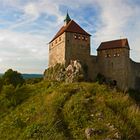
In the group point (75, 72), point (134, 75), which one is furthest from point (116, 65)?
point (75, 72)

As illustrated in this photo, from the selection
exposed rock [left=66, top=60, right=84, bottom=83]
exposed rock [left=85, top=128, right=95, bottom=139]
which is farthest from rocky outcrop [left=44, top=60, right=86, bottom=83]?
exposed rock [left=85, top=128, right=95, bottom=139]

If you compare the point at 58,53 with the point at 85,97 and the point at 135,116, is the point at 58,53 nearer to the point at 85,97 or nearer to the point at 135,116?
the point at 85,97

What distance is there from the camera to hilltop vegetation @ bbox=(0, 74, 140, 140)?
12109mm

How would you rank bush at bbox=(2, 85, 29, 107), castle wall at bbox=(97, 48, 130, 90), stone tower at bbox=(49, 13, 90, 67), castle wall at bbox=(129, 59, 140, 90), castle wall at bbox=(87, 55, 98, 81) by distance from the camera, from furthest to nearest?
castle wall at bbox=(129, 59, 140, 90), castle wall at bbox=(97, 48, 130, 90), castle wall at bbox=(87, 55, 98, 81), stone tower at bbox=(49, 13, 90, 67), bush at bbox=(2, 85, 29, 107)

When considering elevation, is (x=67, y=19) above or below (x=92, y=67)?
above

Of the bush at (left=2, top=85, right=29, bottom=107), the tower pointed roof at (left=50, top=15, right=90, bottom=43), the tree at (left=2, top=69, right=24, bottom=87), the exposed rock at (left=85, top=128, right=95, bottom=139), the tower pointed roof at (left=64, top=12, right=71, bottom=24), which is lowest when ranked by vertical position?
the exposed rock at (left=85, top=128, right=95, bottom=139)

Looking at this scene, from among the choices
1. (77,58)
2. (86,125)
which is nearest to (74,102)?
(86,125)

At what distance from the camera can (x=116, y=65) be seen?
49.0 meters

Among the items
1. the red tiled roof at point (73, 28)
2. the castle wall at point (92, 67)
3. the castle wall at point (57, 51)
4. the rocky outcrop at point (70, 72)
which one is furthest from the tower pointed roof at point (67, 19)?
the rocky outcrop at point (70, 72)

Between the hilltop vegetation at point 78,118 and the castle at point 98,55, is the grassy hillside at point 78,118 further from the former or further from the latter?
the castle at point 98,55

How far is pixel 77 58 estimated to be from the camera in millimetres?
46312

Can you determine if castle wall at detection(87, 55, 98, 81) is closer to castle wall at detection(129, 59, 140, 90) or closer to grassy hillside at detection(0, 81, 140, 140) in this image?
castle wall at detection(129, 59, 140, 90)

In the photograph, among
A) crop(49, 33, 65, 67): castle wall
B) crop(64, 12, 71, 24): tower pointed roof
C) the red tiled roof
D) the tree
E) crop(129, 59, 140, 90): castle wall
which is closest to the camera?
the tree

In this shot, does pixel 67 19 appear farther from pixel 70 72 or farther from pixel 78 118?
pixel 78 118
